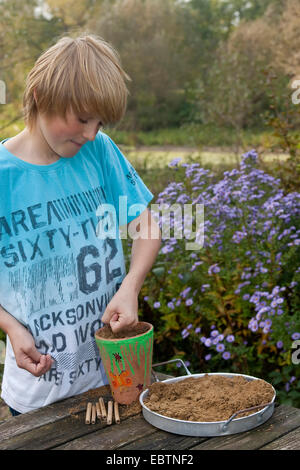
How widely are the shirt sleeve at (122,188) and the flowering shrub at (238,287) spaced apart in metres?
1.04

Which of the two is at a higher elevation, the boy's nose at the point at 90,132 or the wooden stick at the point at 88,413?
the boy's nose at the point at 90,132

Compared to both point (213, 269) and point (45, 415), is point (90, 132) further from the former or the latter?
point (213, 269)

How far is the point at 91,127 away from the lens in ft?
4.24

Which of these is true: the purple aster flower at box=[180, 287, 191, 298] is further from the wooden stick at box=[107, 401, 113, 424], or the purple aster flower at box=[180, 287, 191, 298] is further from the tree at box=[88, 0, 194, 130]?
the tree at box=[88, 0, 194, 130]

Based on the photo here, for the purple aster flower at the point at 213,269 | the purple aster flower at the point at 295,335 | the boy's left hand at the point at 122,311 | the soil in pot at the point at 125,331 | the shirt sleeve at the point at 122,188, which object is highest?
the shirt sleeve at the point at 122,188

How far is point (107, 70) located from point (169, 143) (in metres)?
14.6

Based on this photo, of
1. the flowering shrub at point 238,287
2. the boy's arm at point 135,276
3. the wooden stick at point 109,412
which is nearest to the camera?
the wooden stick at point 109,412

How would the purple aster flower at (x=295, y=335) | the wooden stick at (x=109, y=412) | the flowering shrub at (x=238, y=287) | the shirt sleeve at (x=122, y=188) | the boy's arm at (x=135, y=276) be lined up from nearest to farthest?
the wooden stick at (x=109, y=412), the boy's arm at (x=135, y=276), the shirt sleeve at (x=122, y=188), the purple aster flower at (x=295, y=335), the flowering shrub at (x=238, y=287)

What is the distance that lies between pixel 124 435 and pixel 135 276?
42 cm

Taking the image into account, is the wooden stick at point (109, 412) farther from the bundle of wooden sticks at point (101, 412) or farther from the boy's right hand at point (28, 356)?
the boy's right hand at point (28, 356)

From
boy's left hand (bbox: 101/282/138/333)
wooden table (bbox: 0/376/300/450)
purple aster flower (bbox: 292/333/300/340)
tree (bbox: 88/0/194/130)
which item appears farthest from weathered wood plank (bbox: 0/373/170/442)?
tree (bbox: 88/0/194/130)

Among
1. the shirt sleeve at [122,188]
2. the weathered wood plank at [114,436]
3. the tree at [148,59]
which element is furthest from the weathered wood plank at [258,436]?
the tree at [148,59]

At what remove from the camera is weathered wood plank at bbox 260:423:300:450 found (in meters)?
1.07

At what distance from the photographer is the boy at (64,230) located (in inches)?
50.0
